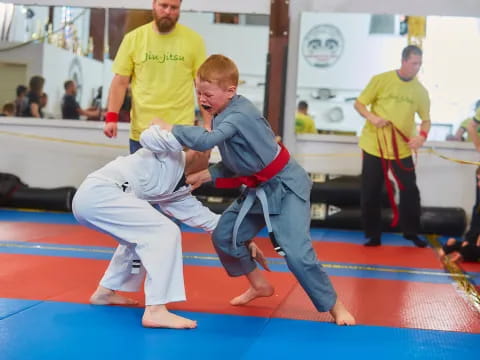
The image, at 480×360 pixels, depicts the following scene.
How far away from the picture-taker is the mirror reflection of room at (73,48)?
8.60 metres

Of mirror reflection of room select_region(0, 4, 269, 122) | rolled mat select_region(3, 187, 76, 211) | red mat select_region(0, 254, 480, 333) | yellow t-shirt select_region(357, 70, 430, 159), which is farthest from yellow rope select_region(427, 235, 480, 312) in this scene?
rolled mat select_region(3, 187, 76, 211)

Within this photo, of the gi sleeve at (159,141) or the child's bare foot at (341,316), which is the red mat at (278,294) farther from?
the gi sleeve at (159,141)

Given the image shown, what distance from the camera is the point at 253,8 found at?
8.62 metres

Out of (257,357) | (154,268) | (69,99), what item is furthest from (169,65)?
(69,99)

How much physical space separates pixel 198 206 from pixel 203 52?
1750mm

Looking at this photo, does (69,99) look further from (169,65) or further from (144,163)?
(144,163)

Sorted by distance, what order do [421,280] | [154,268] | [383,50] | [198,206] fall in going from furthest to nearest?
[383,50]
[421,280]
[198,206]
[154,268]

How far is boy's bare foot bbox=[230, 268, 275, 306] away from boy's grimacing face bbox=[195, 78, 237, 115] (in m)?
0.91

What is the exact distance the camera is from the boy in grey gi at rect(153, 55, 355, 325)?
10.7 ft

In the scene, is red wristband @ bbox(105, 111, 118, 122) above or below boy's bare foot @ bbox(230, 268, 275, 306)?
above

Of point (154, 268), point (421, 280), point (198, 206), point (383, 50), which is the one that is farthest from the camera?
point (383, 50)

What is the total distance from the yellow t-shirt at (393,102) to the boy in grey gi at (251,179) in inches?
125

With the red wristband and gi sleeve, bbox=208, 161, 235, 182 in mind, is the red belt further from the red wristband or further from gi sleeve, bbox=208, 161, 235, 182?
the red wristband

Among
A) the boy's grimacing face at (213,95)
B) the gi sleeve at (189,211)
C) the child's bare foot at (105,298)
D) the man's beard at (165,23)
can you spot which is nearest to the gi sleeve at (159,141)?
the boy's grimacing face at (213,95)
